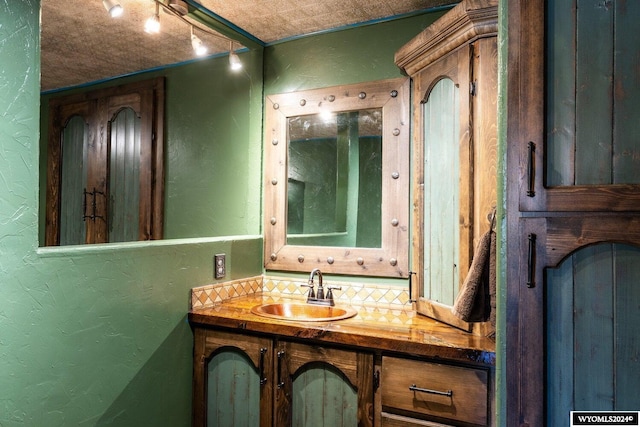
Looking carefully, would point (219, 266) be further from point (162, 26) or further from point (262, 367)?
point (162, 26)

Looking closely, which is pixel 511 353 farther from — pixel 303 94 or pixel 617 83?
pixel 303 94

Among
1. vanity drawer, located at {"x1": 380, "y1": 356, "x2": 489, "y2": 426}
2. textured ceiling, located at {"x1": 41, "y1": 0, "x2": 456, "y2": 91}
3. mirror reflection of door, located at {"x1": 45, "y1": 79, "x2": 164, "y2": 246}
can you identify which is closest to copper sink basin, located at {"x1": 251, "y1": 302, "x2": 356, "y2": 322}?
vanity drawer, located at {"x1": 380, "y1": 356, "x2": 489, "y2": 426}

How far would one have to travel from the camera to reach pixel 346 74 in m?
2.60

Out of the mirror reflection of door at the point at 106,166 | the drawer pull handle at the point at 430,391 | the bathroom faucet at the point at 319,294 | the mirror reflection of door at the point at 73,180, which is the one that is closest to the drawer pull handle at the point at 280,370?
the bathroom faucet at the point at 319,294

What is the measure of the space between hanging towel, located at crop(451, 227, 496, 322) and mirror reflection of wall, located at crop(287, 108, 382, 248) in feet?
2.59

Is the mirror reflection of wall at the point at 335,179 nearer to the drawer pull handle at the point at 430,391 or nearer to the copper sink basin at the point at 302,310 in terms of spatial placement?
the copper sink basin at the point at 302,310

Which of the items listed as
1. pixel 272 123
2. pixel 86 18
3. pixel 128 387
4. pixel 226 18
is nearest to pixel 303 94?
pixel 272 123

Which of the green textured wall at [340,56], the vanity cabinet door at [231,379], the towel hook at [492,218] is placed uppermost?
the green textured wall at [340,56]

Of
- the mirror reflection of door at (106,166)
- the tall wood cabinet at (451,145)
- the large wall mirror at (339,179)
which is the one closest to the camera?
the tall wood cabinet at (451,145)

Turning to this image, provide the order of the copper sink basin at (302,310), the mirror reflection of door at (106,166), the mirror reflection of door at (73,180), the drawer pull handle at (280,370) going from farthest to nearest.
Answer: the mirror reflection of door at (73,180), the mirror reflection of door at (106,166), the copper sink basin at (302,310), the drawer pull handle at (280,370)

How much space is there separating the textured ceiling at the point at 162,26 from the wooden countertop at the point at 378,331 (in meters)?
1.53

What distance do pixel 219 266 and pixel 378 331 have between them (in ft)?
3.18

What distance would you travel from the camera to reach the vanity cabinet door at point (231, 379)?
210cm

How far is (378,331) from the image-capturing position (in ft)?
6.24
